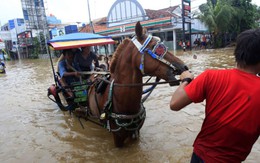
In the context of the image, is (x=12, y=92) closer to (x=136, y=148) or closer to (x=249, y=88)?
(x=136, y=148)

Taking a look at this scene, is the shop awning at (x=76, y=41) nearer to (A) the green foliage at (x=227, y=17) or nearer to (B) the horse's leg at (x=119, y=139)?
(B) the horse's leg at (x=119, y=139)

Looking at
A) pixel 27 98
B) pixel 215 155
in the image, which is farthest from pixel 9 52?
pixel 215 155

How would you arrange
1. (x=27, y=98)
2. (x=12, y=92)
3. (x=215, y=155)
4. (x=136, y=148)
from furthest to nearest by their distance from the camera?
(x=12, y=92), (x=27, y=98), (x=136, y=148), (x=215, y=155)

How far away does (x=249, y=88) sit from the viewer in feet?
4.16

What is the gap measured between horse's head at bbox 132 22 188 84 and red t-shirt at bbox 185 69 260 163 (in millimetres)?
748

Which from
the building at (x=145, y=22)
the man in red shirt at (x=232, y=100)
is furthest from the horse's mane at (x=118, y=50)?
the building at (x=145, y=22)

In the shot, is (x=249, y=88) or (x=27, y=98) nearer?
(x=249, y=88)

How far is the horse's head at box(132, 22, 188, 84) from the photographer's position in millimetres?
2160

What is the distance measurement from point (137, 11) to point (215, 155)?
29.7m

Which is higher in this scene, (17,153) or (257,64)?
(257,64)

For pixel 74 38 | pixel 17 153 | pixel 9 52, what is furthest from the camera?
pixel 9 52

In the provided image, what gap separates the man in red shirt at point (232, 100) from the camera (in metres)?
1.27

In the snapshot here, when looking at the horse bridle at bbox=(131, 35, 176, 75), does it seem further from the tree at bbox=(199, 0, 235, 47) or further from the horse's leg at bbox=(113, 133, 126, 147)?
the tree at bbox=(199, 0, 235, 47)

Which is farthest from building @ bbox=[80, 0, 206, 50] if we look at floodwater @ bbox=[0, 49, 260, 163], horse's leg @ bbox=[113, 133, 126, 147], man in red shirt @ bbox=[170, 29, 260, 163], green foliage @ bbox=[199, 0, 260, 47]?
man in red shirt @ bbox=[170, 29, 260, 163]
